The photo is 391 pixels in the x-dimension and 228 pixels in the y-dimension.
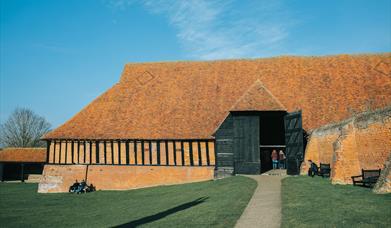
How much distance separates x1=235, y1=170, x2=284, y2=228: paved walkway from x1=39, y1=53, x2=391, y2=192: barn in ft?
16.6

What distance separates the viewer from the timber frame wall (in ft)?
67.0

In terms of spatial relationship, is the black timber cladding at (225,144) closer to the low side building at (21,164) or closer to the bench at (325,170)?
the bench at (325,170)

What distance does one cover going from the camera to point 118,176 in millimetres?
21328

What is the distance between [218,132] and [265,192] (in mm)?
7137

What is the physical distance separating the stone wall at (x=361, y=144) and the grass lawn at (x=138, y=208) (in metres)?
3.46

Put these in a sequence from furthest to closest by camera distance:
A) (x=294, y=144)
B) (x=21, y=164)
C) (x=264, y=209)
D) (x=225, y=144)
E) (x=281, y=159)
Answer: (x=21, y=164), (x=281, y=159), (x=225, y=144), (x=294, y=144), (x=264, y=209)

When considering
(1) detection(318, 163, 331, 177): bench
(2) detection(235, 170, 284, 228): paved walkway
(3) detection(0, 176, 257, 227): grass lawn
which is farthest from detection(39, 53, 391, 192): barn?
(2) detection(235, 170, 284, 228): paved walkway

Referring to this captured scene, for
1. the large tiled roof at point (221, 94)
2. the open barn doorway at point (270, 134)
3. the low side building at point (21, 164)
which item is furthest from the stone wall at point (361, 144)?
the low side building at point (21, 164)

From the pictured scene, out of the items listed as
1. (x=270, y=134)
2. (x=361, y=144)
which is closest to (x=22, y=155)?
(x=270, y=134)

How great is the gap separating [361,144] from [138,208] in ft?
28.7

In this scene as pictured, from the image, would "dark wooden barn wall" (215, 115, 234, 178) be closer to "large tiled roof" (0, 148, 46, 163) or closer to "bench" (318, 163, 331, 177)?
"bench" (318, 163, 331, 177)

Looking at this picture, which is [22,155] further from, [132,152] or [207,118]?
[207,118]

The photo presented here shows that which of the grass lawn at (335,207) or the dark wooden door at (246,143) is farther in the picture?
the dark wooden door at (246,143)

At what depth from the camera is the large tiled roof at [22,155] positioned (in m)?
34.1
